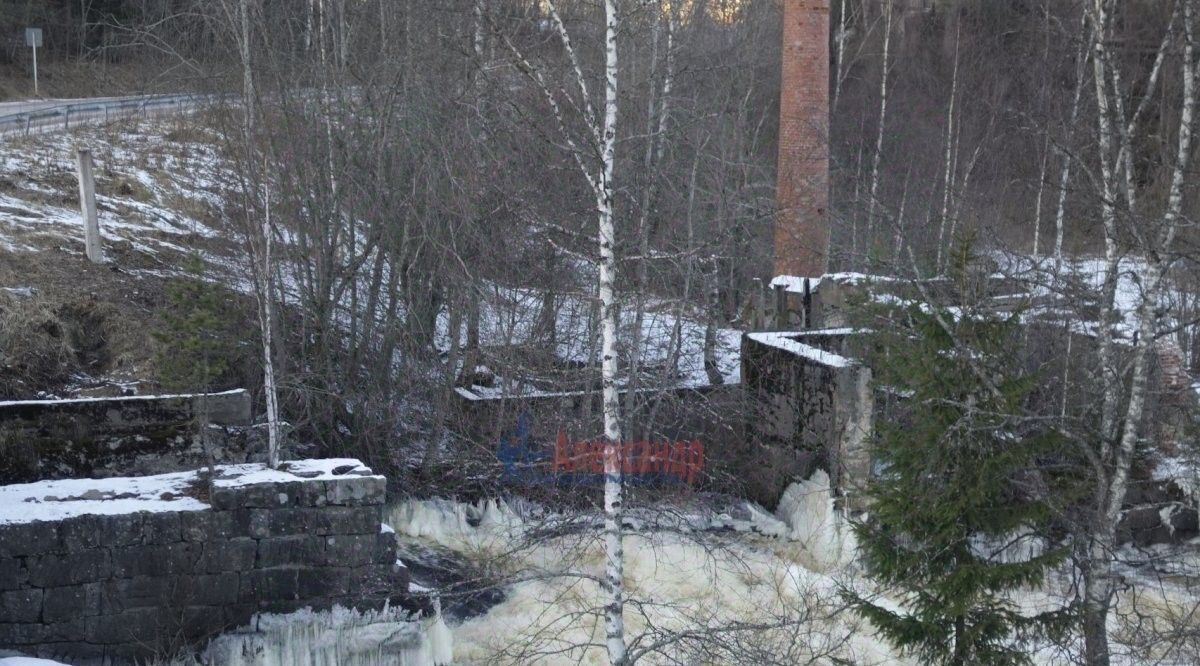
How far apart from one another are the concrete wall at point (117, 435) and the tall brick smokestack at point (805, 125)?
873 cm

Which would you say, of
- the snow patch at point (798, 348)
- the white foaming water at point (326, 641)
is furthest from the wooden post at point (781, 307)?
the white foaming water at point (326, 641)

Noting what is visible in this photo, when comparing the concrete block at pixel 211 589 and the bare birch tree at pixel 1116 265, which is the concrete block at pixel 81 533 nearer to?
the concrete block at pixel 211 589

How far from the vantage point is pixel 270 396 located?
9.87 m

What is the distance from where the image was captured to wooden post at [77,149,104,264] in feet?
49.8

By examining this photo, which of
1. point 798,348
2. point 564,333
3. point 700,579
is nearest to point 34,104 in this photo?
point 564,333

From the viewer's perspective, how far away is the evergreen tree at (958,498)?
26.2ft

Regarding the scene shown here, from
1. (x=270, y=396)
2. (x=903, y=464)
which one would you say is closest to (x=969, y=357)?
(x=903, y=464)

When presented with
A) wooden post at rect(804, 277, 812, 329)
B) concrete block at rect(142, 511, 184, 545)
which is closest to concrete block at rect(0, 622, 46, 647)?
concrete block at rect(142, 511, 184, 545)

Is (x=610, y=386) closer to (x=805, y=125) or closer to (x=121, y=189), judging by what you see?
(x=805, y=125)

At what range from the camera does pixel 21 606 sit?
862 centimetres

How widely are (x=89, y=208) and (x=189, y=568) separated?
26.7 ft

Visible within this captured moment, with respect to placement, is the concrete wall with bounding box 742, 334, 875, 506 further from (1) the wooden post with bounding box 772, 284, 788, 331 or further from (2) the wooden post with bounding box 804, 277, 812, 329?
(1) the wooden post with bounding box 772, 284, 788, 331

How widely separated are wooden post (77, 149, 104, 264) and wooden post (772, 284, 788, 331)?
9.77 metres

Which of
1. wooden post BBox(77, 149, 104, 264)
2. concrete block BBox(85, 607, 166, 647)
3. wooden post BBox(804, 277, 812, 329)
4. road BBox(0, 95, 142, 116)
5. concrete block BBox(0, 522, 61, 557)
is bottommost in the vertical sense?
concrete block BBox(85, 607, 166, 647)
